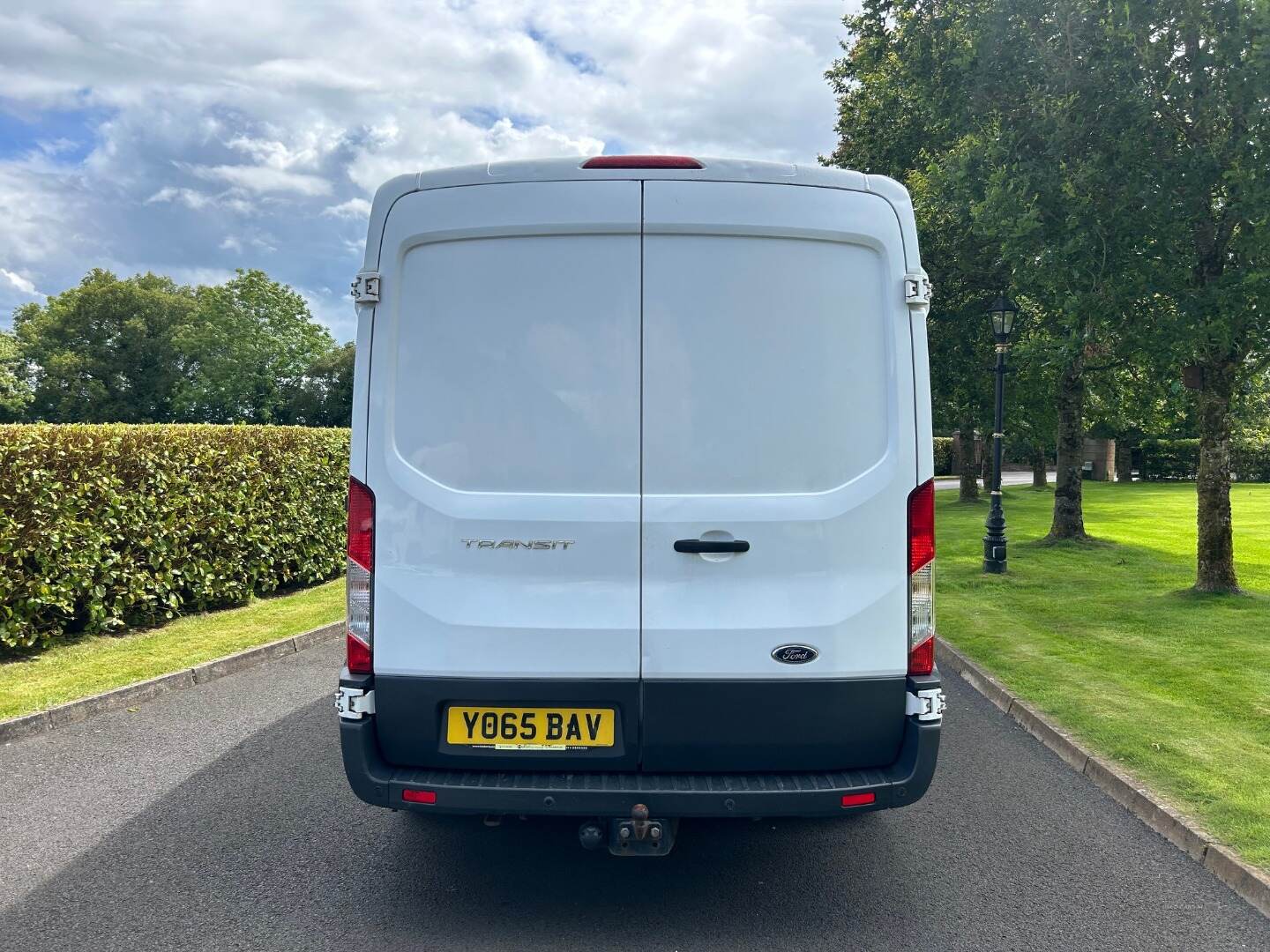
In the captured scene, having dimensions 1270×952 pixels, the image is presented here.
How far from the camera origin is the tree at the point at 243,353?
66.1 metres

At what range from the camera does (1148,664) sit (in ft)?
25.6

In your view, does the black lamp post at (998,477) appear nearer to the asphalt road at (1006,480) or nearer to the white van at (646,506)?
the white van at (646,506)

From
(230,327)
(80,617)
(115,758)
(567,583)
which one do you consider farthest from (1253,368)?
(230,327)

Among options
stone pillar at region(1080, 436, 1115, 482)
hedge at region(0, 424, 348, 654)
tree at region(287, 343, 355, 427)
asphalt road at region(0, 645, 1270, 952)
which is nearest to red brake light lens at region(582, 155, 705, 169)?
asphalt road at region(0, 645, 1270, 952)

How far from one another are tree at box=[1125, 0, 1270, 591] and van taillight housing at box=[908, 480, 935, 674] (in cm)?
693

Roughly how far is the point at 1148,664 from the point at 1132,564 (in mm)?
7275

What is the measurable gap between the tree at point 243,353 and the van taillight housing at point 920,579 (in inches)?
2639

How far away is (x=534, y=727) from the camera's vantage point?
11.0ft

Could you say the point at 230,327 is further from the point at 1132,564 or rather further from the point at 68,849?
the point at 68,849

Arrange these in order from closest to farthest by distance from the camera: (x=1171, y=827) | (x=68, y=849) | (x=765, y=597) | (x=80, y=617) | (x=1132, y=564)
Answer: (x=765, y=597), (x=68, y=849), (x=1171, y=827), (x=80, y=617), (x=1132, y=564)

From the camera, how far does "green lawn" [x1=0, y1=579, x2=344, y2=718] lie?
21.5 ft

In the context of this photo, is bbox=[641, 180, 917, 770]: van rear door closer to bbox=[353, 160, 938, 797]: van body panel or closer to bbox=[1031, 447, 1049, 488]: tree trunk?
bbox=[353, 160, 938, 797]: van body panel

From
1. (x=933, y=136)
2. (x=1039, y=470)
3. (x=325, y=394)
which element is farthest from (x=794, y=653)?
(x=325, y=394)

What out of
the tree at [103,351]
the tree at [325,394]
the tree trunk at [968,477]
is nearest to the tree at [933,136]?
the tree trunk at [968,477]
